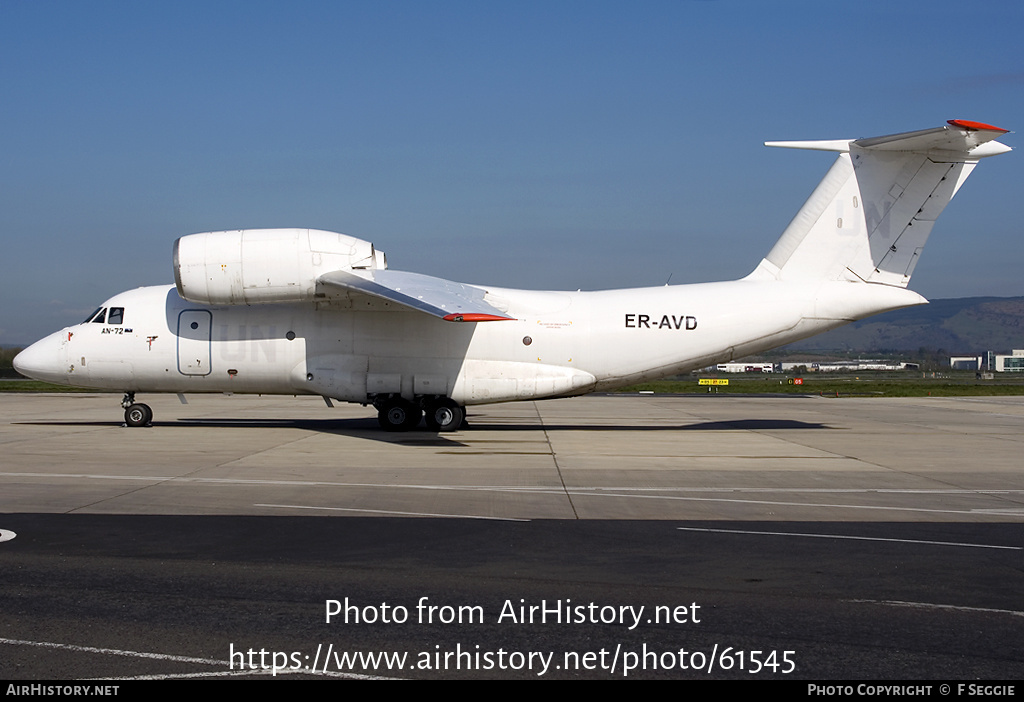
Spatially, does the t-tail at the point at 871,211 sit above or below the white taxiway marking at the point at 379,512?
above

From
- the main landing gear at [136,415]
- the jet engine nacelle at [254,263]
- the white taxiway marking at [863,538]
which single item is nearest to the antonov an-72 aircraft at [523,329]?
the jet engine nacelle at [254,263]

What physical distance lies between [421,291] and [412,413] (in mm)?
3379

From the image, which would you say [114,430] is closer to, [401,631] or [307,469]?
[307,469]

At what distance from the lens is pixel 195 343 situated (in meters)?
19.4

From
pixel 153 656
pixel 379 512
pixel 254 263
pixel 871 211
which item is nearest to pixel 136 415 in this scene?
pixel 254 263

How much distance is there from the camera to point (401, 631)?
5500 mm

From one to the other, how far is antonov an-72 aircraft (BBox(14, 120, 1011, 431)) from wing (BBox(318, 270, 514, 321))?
0.22 metres

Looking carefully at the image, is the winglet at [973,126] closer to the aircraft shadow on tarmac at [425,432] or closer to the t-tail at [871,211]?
the t-tail at [871,211]

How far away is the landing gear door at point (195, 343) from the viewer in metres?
19.4

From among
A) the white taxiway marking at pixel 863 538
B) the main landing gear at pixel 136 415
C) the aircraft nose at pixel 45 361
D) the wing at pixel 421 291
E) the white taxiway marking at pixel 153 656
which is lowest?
the white taxiway marking at pixel 863 538

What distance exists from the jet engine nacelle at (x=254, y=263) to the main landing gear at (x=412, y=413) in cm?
310

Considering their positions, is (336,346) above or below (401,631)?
above
